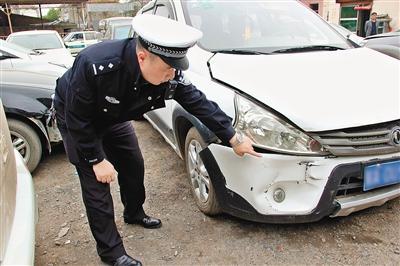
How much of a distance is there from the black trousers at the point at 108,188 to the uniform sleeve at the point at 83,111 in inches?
7.1

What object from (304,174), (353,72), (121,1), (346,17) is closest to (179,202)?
(304,174)

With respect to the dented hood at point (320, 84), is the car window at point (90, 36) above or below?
below

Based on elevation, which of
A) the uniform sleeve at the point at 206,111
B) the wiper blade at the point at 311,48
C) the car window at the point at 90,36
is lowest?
the car window at the point at 90,36

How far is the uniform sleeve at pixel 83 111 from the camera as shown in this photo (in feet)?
6.16

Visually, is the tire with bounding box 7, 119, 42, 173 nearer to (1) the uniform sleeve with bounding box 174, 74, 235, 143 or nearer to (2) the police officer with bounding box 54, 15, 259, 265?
(2) the police officer with bounding box 54, 15, 259, 265

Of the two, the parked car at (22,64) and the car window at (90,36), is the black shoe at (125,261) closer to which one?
the parked car at (22,64)

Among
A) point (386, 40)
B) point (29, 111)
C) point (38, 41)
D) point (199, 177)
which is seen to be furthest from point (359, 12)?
point (199, 177)

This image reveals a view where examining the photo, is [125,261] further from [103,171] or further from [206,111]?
[206,111]

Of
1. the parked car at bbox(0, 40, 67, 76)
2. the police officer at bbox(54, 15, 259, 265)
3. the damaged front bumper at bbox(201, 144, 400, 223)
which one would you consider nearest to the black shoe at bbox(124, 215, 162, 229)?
the police officer at bbox(54, 15, 259, 265)

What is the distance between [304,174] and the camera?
7.00 ft

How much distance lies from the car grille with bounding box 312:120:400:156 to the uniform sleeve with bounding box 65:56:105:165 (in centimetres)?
114

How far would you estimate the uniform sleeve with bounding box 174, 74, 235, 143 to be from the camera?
7.16 ft

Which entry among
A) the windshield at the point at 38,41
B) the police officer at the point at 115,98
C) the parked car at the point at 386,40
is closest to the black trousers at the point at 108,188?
the police officer at the point at 115,98

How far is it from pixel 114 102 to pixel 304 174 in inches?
41.8
